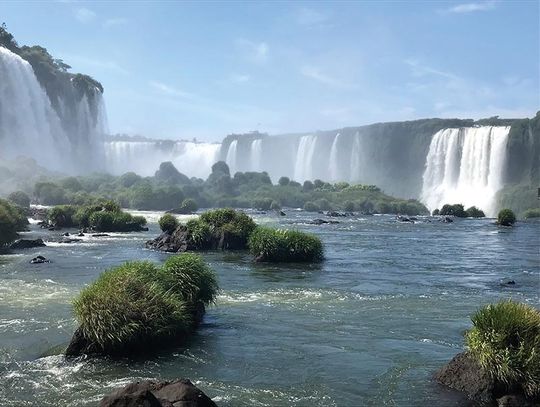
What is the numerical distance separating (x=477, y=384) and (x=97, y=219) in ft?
187

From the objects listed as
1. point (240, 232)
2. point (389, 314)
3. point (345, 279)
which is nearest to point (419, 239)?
point (240, 232)

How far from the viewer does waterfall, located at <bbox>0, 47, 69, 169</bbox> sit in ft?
427

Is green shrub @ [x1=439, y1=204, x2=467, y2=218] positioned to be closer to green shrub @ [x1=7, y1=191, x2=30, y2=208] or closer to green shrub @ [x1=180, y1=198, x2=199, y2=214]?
green shrub @ [x1=180, y1=198, x2=199, y2=214]

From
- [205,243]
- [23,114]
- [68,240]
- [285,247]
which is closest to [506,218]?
[205,243]

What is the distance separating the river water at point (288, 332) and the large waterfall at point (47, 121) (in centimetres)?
10600

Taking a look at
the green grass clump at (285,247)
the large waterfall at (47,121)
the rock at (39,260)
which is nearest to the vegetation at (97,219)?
the rock at (39,260)

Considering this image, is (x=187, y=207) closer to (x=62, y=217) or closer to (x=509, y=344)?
(x=62, y=217)

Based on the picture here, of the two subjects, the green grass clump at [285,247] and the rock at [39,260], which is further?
the green grass clump at [285,247]

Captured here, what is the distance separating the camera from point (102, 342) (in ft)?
51.1

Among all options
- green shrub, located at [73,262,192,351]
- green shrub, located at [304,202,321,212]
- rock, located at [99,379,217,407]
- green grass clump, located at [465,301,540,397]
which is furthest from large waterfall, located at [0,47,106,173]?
green grass clump, located at [465,301,540,397]

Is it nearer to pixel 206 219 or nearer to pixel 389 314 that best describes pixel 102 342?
pixel 389 314

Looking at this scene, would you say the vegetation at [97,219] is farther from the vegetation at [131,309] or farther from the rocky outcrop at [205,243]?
the vegetation at [131,309]

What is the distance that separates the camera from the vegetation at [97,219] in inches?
2514

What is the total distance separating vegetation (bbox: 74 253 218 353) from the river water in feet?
2.19
